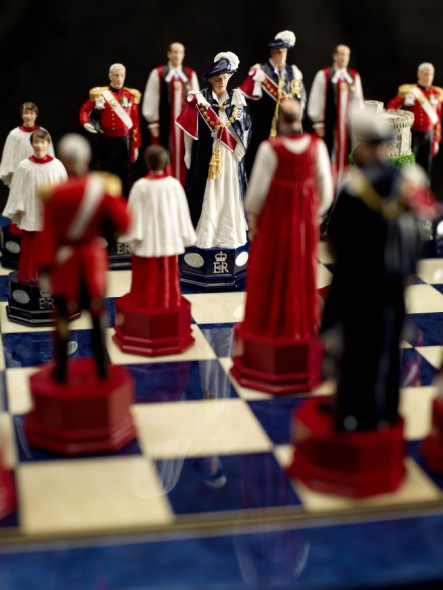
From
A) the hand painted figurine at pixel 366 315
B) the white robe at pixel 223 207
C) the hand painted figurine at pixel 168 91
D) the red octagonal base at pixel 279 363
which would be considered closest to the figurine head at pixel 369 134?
the hand painted figurine at pixel 366 315

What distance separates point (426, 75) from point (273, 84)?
3.65 feet

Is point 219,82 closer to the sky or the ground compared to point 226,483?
closer to the sky

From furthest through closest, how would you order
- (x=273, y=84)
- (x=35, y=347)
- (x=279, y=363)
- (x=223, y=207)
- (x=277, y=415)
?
(x=273, y=84) → (x=223, y=207) → (x=35, y=347) → (x=279, y=363) → (x=277, y=415)

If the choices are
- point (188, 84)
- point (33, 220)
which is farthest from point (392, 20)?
point (33, 220)

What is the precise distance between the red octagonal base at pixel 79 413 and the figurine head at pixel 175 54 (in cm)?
365

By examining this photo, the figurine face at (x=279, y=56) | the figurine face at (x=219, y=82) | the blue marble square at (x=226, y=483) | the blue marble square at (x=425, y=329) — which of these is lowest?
the blue marble square at (x=226, y=483)

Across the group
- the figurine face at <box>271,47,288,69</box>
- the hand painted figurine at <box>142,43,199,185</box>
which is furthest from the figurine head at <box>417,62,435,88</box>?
the hand painted figurine at <box>142,43,199,185</box>

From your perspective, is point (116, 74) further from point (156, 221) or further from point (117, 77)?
point (156, 221)

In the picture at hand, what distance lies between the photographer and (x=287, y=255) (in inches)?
179

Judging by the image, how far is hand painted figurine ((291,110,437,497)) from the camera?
3.65 m

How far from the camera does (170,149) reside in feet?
24.7

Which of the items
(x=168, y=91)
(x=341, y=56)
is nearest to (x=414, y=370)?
(x=341, y=56)

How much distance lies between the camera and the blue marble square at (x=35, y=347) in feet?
16.3

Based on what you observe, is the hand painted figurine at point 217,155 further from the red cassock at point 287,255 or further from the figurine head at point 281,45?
the red cassock at point 287,255
